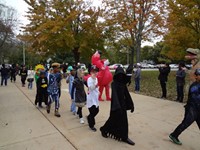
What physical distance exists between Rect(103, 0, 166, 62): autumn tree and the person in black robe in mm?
14380

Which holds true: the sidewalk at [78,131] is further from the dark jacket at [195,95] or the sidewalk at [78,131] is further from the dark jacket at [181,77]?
the dark jacket at [181,77]

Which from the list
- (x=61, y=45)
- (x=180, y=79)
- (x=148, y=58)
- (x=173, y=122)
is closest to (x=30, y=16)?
(x=61, y=45)

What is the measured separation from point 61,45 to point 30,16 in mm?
4834

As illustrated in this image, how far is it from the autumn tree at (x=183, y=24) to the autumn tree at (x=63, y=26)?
7571 mm

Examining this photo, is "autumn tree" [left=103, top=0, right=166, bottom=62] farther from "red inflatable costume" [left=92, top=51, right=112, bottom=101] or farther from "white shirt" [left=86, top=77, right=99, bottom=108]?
"white shirt" [left=86, top=77, right=99, bottom=108]

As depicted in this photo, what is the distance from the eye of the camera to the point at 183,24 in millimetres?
15922

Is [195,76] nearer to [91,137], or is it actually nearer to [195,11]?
[91,137]

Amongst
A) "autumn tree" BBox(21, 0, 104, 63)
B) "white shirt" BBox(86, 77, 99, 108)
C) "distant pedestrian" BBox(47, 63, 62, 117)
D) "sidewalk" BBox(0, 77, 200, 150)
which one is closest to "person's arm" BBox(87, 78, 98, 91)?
"white shirt" BBox(86, 77, 99, 108)

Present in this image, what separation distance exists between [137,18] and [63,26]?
750 cm

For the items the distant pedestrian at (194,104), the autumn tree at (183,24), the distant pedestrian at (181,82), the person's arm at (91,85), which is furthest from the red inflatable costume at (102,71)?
the autumn tree at (183,24)

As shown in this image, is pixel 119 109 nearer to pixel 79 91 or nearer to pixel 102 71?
pixel 79 91

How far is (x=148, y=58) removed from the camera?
71.9 m

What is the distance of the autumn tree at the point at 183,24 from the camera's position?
14.6m

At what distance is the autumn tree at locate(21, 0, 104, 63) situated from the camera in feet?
71.6
